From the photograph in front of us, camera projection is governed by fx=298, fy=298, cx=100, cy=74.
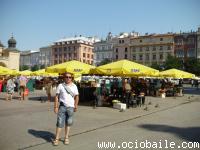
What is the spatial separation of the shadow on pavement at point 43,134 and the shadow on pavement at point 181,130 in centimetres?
351

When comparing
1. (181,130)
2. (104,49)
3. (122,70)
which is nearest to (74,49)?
(104,49)

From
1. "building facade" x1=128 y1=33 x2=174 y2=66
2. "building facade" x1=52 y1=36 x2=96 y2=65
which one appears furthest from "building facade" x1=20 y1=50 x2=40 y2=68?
"building facade" x1=128 y1=33 x2=174 y2=66

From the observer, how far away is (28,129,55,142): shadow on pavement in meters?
8.09

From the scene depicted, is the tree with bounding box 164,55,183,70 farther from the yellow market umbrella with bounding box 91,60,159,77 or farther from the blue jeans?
the blue jeans

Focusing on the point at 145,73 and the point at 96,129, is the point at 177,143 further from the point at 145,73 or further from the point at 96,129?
the point at 145,73

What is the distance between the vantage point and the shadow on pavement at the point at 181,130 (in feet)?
29.1

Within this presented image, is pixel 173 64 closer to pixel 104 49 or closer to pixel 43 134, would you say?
pixel 104 49

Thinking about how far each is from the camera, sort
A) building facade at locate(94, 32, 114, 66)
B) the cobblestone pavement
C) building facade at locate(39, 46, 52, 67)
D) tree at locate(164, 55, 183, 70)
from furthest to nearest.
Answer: building facade at locate(39, 46, 52, 67), building facade at locate(94, 32, 114, 66), tree at locate(164, 55, 183, 70), the cobblestone pavement

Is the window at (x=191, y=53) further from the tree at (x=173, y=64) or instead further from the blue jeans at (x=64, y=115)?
the blue jeans at (x=64, y=115)

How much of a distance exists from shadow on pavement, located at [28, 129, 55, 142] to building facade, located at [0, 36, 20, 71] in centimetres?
6188

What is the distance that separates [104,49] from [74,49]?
14568mm

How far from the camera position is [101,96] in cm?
1711

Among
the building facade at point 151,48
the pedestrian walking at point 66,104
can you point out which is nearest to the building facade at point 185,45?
the building facade at point 151,48

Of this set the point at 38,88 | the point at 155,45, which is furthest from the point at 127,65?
the point at 155,45
